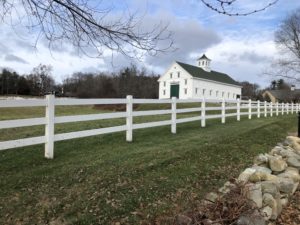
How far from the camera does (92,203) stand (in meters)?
5.68

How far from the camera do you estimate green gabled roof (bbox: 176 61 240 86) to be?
61031mm

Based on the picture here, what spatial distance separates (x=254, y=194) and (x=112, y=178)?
2447 mm

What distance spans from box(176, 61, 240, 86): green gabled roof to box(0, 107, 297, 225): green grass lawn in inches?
1986

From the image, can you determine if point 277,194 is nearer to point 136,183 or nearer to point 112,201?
point 136,183

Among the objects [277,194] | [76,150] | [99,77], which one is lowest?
[277,194]

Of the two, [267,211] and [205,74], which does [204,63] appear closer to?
[205,74]

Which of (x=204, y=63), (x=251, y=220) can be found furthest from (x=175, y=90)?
(x=251, y=220)

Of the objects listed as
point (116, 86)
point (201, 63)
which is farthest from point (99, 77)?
point (201, 63)

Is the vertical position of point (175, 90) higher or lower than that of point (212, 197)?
higher

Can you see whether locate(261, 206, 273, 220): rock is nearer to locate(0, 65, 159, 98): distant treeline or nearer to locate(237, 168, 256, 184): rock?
locate(237, 168, 256, 184): rock

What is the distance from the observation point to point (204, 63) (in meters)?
67.9

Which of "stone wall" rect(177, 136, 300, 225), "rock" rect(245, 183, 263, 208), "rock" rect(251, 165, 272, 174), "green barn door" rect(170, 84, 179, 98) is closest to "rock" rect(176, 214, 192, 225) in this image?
"stone wall" rect(177, 136, 300, 225)

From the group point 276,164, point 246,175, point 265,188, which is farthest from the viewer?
point 276,164

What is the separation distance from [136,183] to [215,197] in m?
1.36
